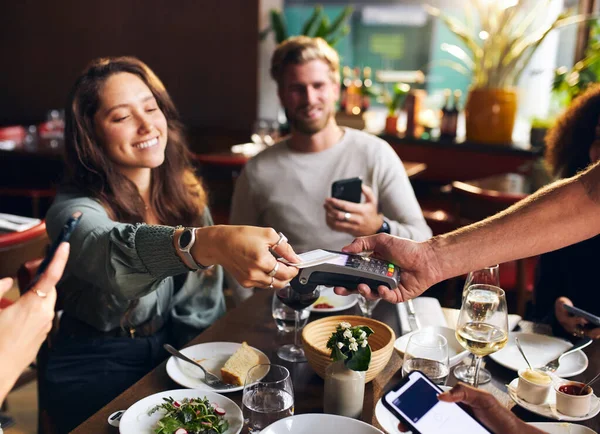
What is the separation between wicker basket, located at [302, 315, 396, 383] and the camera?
4.32 feet

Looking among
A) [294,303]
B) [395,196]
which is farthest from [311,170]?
[294,303]

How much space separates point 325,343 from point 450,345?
330 mm

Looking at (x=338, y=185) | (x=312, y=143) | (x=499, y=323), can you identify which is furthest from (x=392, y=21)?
(x=499, y=323)

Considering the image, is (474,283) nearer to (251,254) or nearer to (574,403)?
(574,403)

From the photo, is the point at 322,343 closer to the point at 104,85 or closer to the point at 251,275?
the point at 251,275

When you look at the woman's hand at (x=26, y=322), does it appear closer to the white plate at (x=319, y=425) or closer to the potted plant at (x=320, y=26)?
the white plate at (x=319, y=425)

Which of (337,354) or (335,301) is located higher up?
(337,354)

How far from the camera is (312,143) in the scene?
2.56 metres

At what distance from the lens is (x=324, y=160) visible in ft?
8.38

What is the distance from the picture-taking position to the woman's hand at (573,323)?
167cm

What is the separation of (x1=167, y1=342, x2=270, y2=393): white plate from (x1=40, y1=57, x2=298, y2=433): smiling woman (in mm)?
200

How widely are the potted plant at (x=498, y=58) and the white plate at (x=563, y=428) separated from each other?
10.3 feet

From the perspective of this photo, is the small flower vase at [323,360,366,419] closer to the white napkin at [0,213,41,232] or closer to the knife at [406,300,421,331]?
the knife at [406,300,421,331]

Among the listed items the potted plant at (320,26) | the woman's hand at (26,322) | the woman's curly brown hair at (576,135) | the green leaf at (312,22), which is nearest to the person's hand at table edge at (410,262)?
the woman's hand at (26,322)
